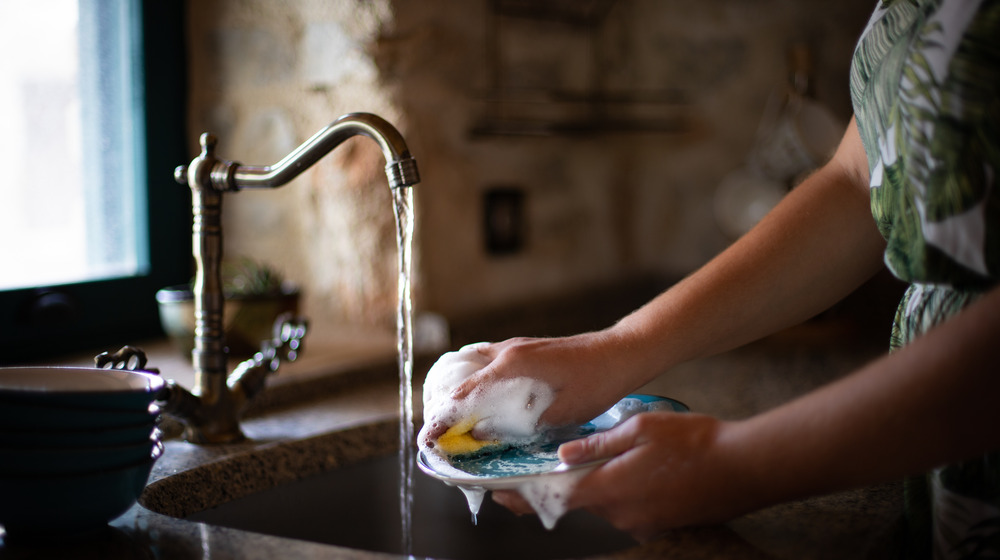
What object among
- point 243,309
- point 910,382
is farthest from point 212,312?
point 910,382

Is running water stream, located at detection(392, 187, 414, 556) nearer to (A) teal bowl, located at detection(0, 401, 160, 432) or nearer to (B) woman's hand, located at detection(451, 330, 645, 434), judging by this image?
(B) woman's hand, located at detection(451, 330, 645, 434)

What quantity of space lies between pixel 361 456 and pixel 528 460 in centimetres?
43

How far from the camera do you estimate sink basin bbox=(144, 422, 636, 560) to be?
3.05 ft

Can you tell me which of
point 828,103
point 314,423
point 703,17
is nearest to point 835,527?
point 314,423

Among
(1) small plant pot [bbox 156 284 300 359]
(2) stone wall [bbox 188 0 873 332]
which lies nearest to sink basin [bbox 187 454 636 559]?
(1) small plant pot [bbox 156 284 300 359]

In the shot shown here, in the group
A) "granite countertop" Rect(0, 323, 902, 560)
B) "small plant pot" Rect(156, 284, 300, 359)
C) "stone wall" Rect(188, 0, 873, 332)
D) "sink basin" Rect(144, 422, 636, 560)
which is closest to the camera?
"granite countertop" Rect(0, 323, 902, 560)

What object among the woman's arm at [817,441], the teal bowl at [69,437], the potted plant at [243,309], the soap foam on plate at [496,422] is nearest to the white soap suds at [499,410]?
the soap foam on plate at [496,422]

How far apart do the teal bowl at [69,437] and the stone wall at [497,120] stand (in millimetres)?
956

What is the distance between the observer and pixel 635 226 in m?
2.27

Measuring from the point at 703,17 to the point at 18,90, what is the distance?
5.41 ft

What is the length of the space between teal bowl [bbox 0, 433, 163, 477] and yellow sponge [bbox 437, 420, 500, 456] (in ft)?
0.82

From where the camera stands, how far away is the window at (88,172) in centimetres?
125

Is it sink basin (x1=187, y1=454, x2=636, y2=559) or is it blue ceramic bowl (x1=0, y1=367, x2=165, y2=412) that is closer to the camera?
blue ceramic bowl (x1=0, y1=367, x2=165, y2=412)

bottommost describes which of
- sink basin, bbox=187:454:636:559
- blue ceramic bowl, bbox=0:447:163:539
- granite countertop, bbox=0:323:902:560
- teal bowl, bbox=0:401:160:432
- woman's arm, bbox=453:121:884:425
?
sink basin, bbox=187:454:636:559
